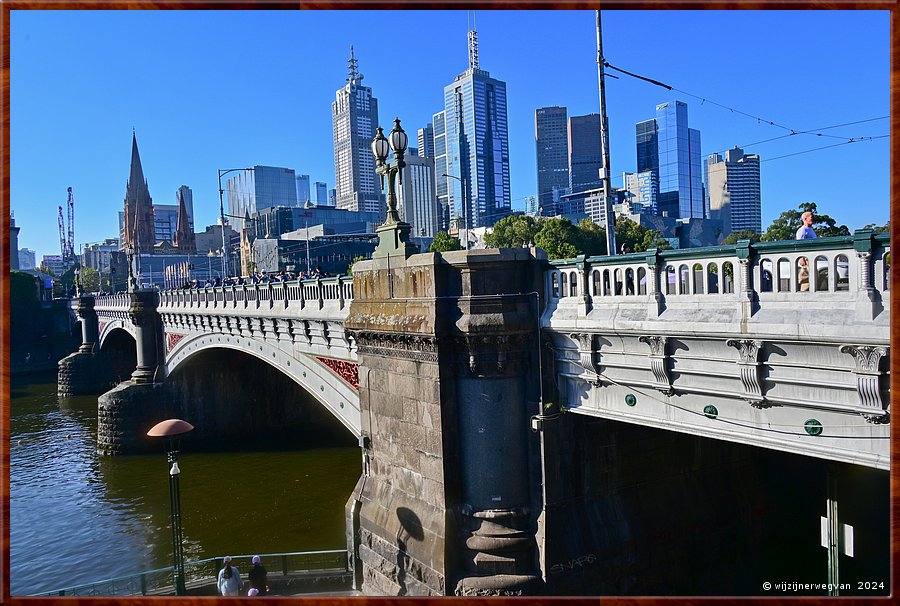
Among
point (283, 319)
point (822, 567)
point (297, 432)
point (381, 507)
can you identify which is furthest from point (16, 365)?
point (822, 567)

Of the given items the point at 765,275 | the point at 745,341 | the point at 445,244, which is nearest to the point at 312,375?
the point at 745,341

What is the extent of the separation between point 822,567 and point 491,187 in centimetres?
9634

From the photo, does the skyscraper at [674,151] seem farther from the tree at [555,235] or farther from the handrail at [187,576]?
the handrail at [187,576]

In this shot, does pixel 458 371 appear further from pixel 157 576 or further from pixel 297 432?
pixel 297 432

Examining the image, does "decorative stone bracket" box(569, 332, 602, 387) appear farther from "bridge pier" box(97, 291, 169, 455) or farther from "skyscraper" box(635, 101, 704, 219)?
"skyscraper" box(635, 101, 704, 219)

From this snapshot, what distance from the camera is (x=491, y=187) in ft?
353

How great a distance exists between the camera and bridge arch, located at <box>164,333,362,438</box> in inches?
786

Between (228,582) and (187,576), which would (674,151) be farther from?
(228,582)

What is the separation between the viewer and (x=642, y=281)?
1088 centimetres

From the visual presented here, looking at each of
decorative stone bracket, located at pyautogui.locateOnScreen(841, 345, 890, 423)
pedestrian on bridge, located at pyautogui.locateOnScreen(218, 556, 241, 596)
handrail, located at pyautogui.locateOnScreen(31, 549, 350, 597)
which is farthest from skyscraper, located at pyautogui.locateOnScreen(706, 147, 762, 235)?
pedestrian on bridge, located at pyautogui.locateOnScreen(218, 556, 241, 596)

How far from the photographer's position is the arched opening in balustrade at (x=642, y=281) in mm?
10718

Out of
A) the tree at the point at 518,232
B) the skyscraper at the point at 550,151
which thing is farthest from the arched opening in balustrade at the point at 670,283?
the skyscraper at the point at 550,151

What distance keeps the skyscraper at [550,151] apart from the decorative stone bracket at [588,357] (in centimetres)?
9774

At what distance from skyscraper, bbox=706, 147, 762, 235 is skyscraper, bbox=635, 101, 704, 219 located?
13.4 feet
